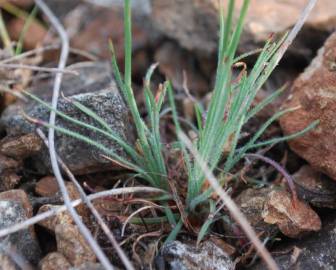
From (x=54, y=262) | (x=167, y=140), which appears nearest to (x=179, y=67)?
(x=167, y=140)

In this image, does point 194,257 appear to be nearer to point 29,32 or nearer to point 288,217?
point 288,217

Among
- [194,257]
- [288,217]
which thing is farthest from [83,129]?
[288,217]

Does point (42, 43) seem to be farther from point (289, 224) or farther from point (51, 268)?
point (289, 224)

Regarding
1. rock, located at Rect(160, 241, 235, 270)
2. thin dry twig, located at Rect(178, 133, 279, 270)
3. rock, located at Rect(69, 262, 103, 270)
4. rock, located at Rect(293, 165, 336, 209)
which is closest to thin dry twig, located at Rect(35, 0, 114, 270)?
rock, located at Rect(69, 262, 103, 270)

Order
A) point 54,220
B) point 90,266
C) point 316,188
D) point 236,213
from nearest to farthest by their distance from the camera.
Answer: point 236,213
point 90,266
point 54,220
point 316,188

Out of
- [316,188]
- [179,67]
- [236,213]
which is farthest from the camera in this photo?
[179,67]

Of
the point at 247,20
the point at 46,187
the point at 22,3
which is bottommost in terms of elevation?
the point at 46,187

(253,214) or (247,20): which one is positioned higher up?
(247,20)

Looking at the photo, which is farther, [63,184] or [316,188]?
[316,188]
